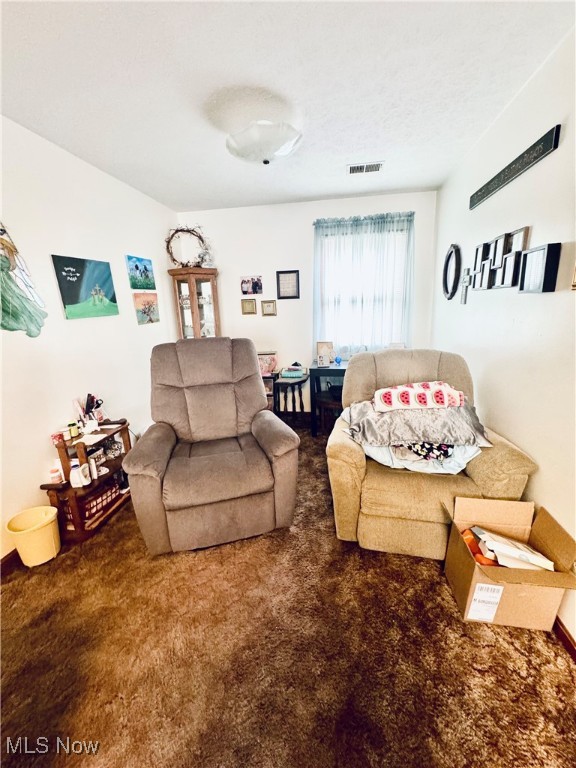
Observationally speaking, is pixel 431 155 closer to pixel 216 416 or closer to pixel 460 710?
pixel 216 416

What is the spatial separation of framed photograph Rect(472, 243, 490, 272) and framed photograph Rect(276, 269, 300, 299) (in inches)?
73.0

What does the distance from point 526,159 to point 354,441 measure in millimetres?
1720

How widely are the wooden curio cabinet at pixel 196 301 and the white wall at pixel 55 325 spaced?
0.60 m

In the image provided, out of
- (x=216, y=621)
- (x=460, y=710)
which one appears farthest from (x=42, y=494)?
(x=460, y=710)

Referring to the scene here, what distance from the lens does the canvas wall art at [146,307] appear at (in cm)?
293

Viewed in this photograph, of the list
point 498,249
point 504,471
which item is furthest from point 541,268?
point 504,471

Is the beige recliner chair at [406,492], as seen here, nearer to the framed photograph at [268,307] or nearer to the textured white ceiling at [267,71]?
the textured white ceiling at [267,71]

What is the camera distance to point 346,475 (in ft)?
5.39

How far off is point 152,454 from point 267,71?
6.54 ft

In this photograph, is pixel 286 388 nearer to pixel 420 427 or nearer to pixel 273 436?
pixel 273 436

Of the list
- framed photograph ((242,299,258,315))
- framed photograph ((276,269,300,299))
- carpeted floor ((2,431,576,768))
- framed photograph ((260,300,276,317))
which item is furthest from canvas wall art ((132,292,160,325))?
carpeted floor ((2,431,576,768))

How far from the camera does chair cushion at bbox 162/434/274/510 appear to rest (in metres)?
1.61

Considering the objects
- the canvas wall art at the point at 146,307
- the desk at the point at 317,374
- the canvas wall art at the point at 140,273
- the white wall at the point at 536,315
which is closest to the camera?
the white wall at the point at 536,315

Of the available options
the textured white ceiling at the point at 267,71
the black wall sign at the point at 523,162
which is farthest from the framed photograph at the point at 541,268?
the textured white ceiling at the point at 267,71
